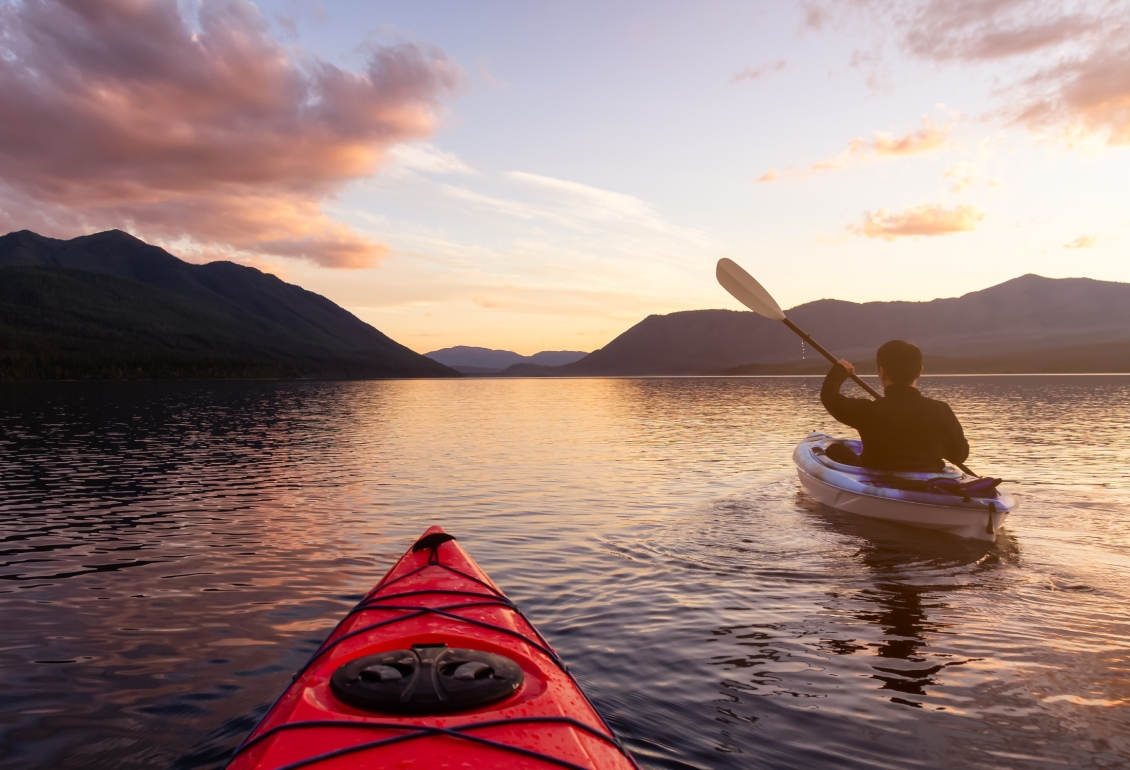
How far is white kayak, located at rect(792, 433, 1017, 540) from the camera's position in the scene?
10102 mm

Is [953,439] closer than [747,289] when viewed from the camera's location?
Yes

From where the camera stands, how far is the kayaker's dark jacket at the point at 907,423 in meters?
10.7

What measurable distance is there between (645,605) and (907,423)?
18.8 ft

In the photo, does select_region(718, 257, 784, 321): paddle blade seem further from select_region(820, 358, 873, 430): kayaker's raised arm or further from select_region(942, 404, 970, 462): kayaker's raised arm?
select_region(942, 404, 970, 462): kayaker's raised arm

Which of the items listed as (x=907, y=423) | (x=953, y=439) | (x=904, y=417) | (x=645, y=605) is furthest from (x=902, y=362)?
(x=645, y=605)

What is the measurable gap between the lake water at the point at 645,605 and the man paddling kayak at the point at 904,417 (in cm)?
134

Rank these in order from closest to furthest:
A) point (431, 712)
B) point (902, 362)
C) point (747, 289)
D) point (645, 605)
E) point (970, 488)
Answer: point (431, 712) → point (645, 605) → point (970, 488) → point (902, 362) → point (747, 289)

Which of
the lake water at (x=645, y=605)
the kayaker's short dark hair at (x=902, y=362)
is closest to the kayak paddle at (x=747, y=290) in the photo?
the lake water at (x=645, y=605)

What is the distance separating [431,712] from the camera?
3.49 metres

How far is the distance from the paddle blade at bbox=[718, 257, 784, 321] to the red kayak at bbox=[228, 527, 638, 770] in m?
13.0

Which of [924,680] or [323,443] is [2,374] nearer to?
[323,443]

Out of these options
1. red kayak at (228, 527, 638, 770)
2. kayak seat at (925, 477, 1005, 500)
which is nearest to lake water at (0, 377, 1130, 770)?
kayak seat at (925, 477, 1005, 500)

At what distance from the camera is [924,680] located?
5.93 meters

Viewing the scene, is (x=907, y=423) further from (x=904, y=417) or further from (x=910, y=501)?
(x=910, y=501)
